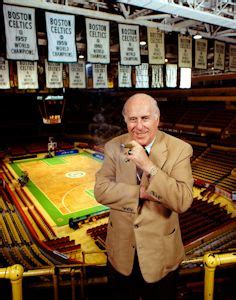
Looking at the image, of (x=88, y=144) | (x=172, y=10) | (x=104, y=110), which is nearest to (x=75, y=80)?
(x=172, y=10)

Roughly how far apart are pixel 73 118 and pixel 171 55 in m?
19.3

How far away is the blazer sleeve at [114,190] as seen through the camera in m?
2.46

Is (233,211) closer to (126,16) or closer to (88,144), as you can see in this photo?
(126,16)

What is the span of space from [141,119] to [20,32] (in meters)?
6.79

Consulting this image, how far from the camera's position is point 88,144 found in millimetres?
28172

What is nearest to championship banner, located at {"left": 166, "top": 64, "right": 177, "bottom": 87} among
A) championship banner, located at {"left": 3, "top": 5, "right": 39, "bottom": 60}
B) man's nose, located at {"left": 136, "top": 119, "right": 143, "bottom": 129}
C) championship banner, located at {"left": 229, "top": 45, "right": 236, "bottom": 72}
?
championship banner, located at {"left": 229, "top": 45, "right": 236, "bottom": 72}

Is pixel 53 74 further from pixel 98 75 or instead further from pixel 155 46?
pixel 155 46

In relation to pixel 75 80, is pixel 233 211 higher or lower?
lower

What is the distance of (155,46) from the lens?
10570mm

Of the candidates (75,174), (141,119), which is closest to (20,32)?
(141,119)

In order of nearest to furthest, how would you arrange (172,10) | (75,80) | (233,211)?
(172,10) < (233,211) < (75,80)

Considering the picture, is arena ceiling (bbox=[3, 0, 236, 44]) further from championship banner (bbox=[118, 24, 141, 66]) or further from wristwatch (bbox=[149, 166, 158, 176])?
wristwatch (bbox=[149, 166, 158, 176])

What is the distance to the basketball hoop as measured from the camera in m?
26.4

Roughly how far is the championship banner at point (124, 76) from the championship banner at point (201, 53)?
3778 mm
